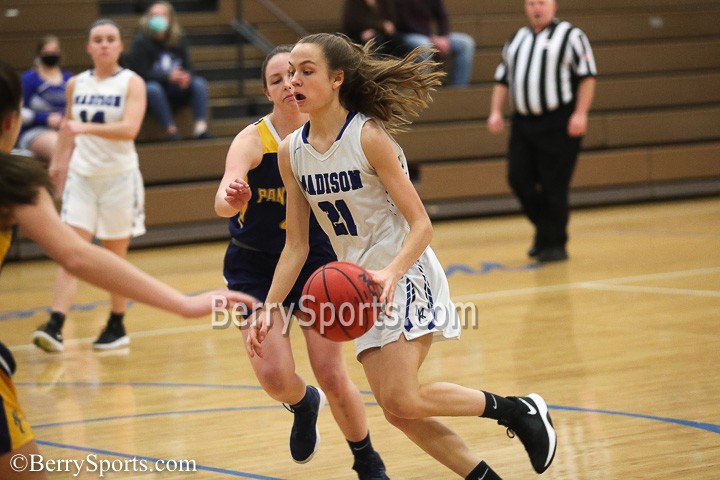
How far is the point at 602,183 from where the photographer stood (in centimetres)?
1381

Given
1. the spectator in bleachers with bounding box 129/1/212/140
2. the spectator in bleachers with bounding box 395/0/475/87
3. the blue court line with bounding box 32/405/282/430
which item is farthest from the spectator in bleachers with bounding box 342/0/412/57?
the blue court line with bounding box 32/405/282/430

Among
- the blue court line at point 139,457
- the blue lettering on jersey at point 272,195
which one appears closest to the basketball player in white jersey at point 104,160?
the blue court line at point 139,457

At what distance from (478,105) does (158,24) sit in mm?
4277

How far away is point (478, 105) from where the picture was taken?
13.7m

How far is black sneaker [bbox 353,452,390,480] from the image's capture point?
3820 mm

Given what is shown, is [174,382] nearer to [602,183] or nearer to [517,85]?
[517,85]

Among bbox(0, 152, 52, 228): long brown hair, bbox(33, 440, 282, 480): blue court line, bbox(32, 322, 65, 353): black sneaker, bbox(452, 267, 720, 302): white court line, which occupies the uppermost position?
bbox(0, 152, 52, 228): long brown hair

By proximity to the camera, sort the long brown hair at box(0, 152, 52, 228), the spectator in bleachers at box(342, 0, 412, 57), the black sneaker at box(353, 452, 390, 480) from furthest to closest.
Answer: the spectator in bleachers at box(342, 0, 412, 57) < the black sneaker at box(353, 452, 390, 480) < the long brown hair at box(0, 152, 52, 228)

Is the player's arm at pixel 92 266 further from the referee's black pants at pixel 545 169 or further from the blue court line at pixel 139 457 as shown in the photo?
the referee's black pants at pixel 545 169

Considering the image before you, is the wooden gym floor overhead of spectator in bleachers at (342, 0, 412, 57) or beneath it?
beneath

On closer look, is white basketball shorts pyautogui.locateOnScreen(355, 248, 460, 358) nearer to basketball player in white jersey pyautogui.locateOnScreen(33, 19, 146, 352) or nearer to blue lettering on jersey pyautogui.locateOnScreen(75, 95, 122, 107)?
basketball player in white jersey pyautogui.locateOnScreen(33, 19, 146, 352)

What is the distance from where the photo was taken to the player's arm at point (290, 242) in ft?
12.1

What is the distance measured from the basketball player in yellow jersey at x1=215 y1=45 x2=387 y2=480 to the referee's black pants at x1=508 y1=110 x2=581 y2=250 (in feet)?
18.0

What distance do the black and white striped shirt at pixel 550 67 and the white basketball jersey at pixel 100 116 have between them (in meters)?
3.89
